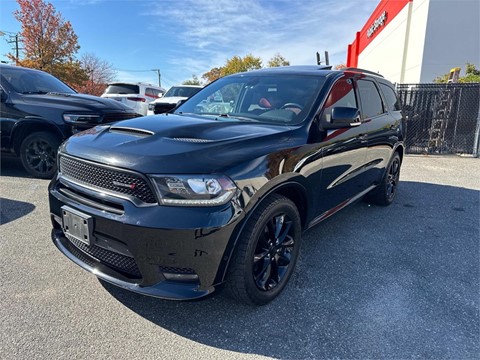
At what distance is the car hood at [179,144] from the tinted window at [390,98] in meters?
2.64

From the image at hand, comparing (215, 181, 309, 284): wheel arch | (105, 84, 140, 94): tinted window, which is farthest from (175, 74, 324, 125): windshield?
(105, 84, 140, 94): tinted window

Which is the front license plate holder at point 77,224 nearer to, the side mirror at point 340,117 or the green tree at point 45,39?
the side mirror at point 340,117

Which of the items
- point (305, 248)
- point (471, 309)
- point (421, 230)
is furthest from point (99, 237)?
point (421, 230)

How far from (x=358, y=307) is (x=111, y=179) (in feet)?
6.54

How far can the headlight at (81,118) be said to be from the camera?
5070 millimetres

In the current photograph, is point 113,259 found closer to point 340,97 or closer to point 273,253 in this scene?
point 273,253

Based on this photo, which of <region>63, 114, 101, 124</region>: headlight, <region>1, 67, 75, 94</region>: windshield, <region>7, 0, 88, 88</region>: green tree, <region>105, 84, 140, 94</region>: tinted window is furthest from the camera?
<region>7, 0, 88, 88</region>: green tree

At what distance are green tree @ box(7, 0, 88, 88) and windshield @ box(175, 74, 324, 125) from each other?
2640 cm

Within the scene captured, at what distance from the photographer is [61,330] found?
2.12 m

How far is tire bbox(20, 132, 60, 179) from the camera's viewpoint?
5.17 metres

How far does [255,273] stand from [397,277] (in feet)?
4.66

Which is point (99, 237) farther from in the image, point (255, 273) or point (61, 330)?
point (255, 273)

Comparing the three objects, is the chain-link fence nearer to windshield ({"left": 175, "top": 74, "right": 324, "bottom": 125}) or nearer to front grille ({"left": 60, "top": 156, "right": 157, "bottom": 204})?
windshield ({"left": 175, "top": 74, "right": 324, "bottom": 125})

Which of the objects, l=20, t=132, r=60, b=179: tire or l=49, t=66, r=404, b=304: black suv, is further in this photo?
l=20, t=132, r=60, b=179: tire
